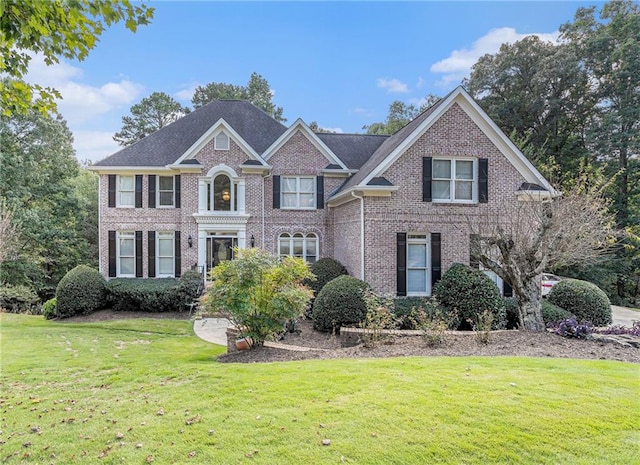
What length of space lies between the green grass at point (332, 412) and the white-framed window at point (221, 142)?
38.0 ft

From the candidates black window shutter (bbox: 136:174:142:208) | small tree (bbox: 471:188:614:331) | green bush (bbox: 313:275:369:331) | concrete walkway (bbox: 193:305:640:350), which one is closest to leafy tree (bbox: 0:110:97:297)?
black window shutter (bbox: 136:174:142:208)

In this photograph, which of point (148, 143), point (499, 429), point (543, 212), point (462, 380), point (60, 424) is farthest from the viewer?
point (148, 143)

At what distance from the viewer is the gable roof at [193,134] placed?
17.5 meters

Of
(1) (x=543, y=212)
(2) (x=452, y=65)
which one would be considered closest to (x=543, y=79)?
(2) (x=452, y=65)

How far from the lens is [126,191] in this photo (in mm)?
17359

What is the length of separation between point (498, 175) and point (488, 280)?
430 centimetres

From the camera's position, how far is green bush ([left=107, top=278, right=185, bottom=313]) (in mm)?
14898

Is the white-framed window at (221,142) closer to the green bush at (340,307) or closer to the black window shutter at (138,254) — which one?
the black window shutter at (138,254)

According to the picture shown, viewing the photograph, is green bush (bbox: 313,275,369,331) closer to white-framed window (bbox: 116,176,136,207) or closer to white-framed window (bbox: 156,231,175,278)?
white-framed window (bbox: 156,231,175,278)

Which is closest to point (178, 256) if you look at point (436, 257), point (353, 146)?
point (353, 146)

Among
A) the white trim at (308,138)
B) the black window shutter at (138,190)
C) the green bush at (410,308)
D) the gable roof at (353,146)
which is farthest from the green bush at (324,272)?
the black window shutter at (138,190)

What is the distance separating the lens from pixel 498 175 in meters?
13.5

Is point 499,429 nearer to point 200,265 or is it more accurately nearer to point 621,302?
point 200,265

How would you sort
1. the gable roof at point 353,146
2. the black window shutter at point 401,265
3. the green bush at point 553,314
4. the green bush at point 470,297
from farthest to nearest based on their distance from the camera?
1. the gable roof at point 353,146
2. the black window shutter at point 401,265
3. the green bush at point 553,314
4. the green bush at point 470,297
